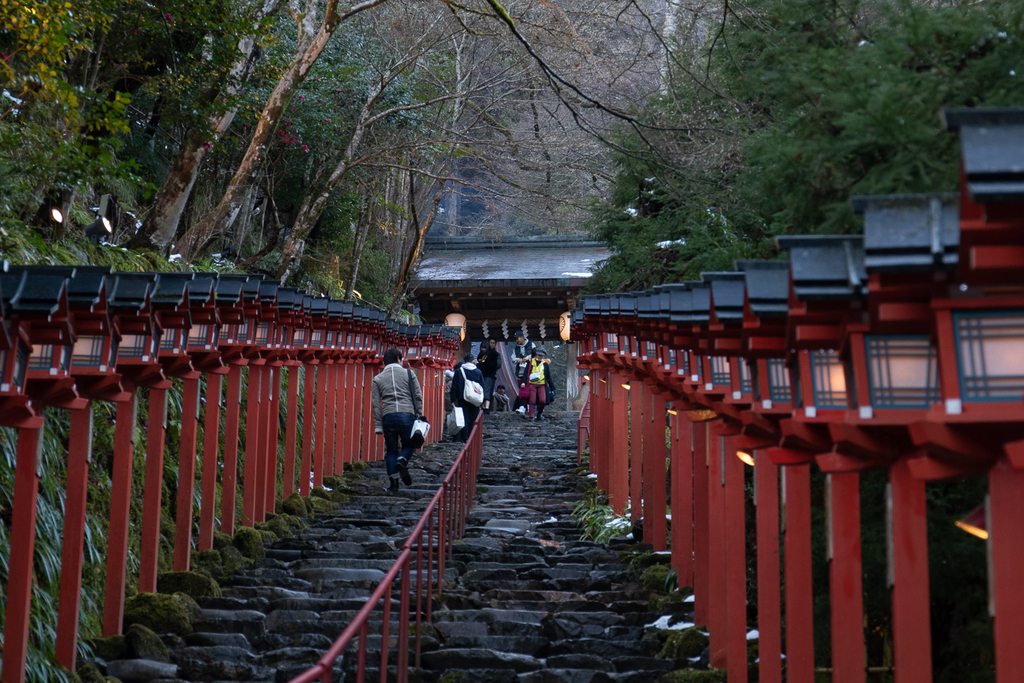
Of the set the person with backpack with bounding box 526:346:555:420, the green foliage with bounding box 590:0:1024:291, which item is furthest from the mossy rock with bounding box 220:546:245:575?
the person with backpack with bounding box 526:346:555:420

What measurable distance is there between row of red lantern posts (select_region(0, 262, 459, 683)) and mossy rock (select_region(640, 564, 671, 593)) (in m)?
4.12

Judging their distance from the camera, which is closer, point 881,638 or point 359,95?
point 881,638

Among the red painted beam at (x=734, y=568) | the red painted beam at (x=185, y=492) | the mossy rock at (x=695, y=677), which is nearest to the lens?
the red painted beam at (x=734, y=568)

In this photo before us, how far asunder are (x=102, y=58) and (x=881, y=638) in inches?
425

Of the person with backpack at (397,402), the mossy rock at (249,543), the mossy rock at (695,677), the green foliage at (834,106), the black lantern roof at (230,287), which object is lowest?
the mossy rock at (695,677)

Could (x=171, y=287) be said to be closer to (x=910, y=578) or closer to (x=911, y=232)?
(x=910, y=578)

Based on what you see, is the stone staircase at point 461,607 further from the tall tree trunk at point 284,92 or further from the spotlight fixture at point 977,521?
the tall tree trunk at point 284,92

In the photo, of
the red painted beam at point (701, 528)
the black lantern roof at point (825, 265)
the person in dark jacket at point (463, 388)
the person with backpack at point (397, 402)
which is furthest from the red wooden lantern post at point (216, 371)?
the person in dark jacket at point (463, 388)

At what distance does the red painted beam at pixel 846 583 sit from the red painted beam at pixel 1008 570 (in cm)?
155

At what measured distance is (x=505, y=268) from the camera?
28172mm

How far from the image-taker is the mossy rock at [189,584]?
856cm

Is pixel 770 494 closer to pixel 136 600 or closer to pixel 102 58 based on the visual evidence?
pixel 136 600

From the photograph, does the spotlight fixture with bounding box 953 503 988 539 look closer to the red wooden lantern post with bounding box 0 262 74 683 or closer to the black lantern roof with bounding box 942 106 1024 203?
the black lantern roof with bounding box 942 106 1024 203

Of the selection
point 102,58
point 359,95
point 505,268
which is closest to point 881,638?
point 102,58
